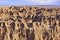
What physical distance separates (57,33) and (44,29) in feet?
3.46

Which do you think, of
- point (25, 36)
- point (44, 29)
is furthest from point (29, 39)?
point (44, 29)

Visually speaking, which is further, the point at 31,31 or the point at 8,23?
the point at 8,23

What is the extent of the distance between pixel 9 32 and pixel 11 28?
0.38 metres

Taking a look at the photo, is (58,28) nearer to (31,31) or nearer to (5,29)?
(31,31)

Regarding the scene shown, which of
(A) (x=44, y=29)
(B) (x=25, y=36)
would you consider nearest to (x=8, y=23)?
(B) (x=25, y=36)

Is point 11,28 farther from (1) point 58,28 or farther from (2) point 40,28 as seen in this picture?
(1) point 58,28

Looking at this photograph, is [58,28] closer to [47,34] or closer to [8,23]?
[47,34]

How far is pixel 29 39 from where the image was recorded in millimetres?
17500

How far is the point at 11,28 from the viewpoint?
17922 mm

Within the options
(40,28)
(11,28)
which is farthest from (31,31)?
(11,28)

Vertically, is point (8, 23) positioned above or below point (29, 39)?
above

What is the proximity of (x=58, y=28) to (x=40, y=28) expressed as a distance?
145 centimetres

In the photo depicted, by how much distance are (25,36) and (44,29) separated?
5.32ft

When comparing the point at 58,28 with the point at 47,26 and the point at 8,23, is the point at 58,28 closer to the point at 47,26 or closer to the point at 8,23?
the point at 47,26
